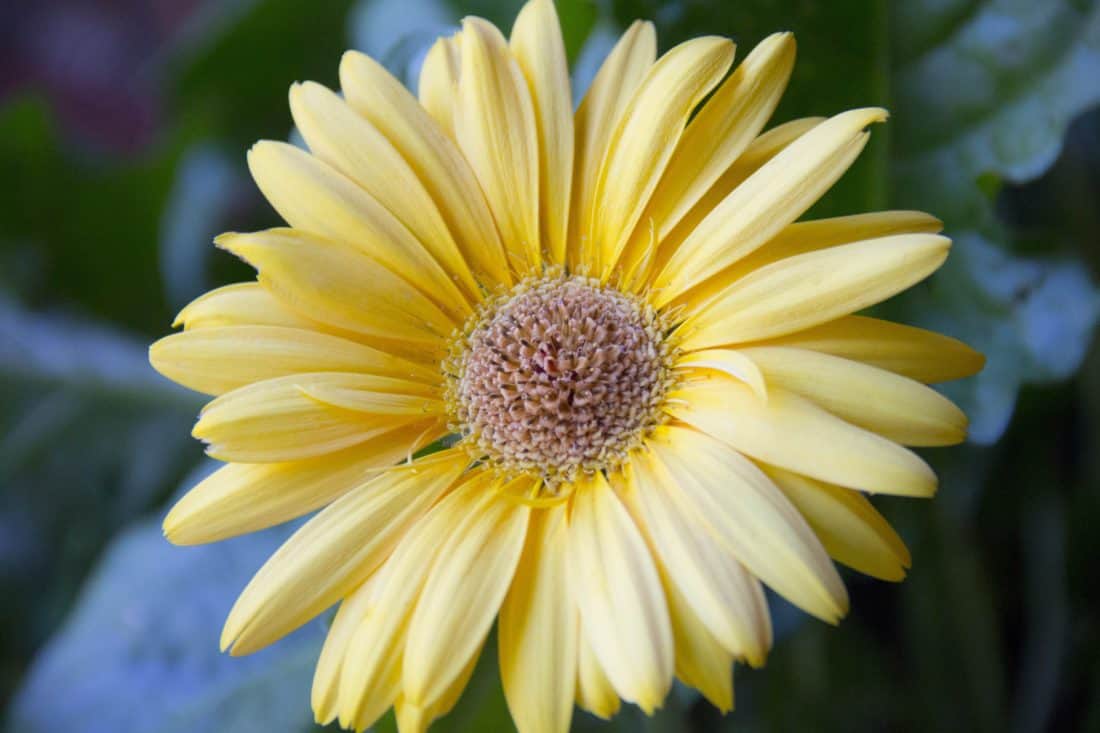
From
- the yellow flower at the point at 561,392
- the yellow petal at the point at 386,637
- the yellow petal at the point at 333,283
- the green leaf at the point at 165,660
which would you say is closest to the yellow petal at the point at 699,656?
the yellow flower at the point at 561,392

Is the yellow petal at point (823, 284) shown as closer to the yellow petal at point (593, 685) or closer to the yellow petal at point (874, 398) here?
the yellow petal at point (874, 398)

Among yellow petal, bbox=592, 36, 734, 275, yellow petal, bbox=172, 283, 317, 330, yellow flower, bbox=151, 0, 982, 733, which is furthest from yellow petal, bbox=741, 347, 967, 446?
yellow petal, bbox=172, 283, 317, 330

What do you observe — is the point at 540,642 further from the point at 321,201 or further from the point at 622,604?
the point at 321,201

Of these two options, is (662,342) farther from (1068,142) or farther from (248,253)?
(1068,142)

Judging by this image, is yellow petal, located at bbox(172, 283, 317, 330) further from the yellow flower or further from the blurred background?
the blurred background

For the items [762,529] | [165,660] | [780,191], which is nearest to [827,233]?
[780,191]

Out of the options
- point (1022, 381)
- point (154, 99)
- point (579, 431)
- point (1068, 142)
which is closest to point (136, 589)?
point (579, 431)
